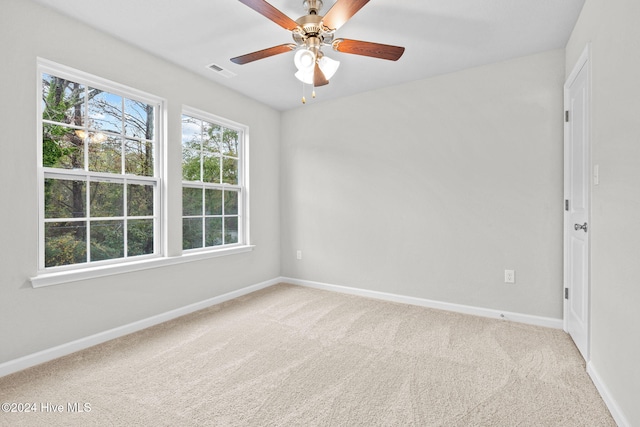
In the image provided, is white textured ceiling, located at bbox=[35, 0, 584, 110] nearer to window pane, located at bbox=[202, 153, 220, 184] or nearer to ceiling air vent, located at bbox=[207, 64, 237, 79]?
ceiling air vent, located at bbox=[207, 64, 237, 79]

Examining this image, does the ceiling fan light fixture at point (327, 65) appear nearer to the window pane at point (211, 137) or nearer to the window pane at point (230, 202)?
the window pane at point (211, 137)

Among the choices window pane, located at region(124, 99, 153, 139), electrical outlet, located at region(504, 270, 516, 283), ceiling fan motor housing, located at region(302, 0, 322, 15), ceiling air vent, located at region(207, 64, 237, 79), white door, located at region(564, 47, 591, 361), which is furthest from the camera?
ceiling air vent, located at region(207, 64, 237, 79)

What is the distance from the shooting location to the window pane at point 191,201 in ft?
10.5

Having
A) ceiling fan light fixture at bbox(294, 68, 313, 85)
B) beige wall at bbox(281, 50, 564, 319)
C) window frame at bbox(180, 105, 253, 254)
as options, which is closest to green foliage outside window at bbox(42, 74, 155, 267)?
window frame at bbox(180, 105, 253, 254)

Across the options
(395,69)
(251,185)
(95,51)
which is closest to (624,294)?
(395,69)

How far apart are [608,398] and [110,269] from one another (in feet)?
11.4

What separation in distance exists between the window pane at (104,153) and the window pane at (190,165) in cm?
62

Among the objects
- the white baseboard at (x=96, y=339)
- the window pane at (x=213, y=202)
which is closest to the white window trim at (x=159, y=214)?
the window pane at (x=213, y=202)

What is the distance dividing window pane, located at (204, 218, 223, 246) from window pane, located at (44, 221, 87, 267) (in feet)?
3.96

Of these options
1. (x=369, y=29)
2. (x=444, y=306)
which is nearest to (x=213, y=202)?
(x=369, y=29)

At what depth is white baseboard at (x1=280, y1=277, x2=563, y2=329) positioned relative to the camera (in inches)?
110

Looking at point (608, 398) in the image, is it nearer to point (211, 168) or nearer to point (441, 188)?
point (441, 188)

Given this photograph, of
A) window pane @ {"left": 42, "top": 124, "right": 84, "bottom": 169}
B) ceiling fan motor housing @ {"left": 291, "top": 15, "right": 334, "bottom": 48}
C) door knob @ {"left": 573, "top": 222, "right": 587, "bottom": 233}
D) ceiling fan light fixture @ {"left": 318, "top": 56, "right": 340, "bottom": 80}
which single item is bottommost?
door knob @ {"left": 573, "top": 222, "right": 587, "bottom": 233}

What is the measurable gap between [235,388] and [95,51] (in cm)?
279
